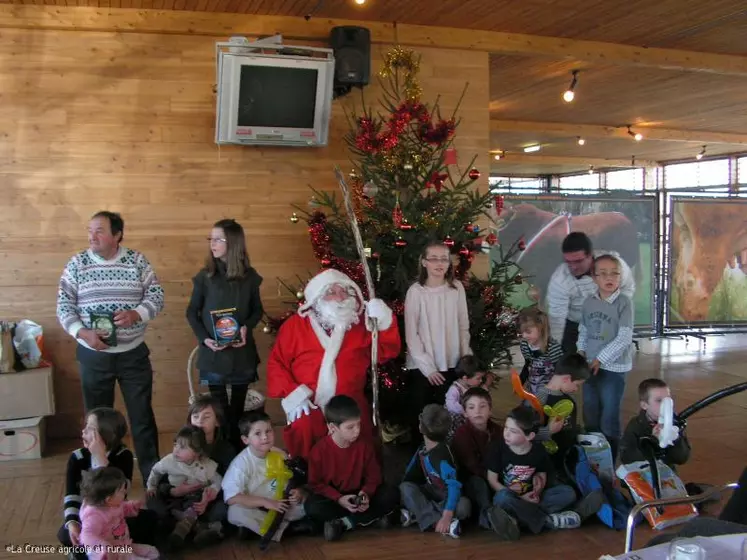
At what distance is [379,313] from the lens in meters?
4.25

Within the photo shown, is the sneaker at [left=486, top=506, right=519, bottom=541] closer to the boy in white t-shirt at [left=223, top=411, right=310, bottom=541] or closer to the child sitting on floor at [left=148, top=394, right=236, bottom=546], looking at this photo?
the boy in white t-shirt at [left=223, top=411, right=310, bottom=541]

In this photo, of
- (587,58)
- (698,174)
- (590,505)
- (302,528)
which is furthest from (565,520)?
(698,174)

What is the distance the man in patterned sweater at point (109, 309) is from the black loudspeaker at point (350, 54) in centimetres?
232

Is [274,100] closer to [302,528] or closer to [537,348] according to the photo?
[537,348]

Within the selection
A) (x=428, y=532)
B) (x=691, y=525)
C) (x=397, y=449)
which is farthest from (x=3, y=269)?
(x=691, y=525)

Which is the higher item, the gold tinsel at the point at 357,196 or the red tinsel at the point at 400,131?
the red tinsel at the point at 400,131

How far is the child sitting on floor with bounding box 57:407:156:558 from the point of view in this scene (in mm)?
3297

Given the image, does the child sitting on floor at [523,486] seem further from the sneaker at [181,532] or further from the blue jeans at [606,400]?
the sneaker at [181,532]

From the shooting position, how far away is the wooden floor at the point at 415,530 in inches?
138

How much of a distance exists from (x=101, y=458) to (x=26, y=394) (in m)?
2.05

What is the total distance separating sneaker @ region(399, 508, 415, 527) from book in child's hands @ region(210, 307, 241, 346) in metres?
1.38

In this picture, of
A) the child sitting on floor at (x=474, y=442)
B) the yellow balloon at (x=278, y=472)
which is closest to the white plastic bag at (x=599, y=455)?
the child sitting on floor at (x=474, y=442)

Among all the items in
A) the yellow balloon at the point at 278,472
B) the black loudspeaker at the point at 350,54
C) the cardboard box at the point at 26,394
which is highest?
the black loudspeaker at the point at 350,54

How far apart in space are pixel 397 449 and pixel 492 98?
622cm
